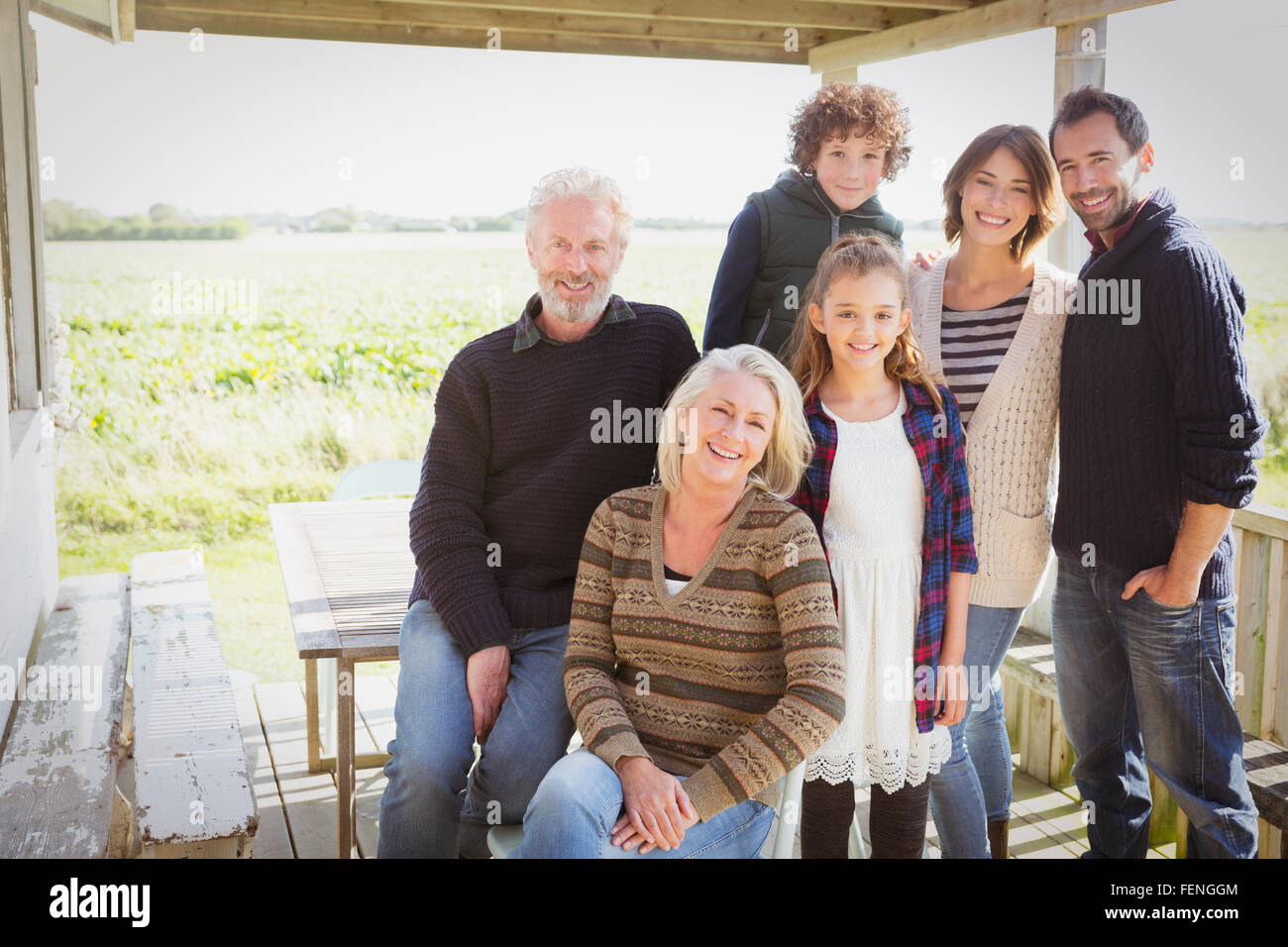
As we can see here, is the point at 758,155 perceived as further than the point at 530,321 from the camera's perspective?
Yes

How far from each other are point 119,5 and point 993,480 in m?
3.18

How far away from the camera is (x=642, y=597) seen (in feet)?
6.56

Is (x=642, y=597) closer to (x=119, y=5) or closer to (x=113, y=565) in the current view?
(x=119, y=5)

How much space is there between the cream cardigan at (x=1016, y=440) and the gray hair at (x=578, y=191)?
25.7 inches

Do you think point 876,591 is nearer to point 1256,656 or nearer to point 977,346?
point 977,346

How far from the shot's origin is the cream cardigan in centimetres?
227

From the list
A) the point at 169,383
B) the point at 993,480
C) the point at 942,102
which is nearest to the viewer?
the point at 993,480

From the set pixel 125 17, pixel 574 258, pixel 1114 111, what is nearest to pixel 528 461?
pixel 574 258

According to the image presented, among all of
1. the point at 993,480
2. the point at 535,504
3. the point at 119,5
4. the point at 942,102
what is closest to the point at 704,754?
the point at 535,504

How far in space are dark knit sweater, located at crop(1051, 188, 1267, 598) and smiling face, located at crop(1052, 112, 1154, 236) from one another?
0.05m

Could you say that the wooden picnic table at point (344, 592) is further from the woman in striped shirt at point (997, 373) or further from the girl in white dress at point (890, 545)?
the woman in striped shirt at point (997, 373)

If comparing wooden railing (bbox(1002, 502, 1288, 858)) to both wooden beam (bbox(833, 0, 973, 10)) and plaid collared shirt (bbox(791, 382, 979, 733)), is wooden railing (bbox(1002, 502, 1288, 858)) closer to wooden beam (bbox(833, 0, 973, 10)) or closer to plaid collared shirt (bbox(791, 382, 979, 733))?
plaid collared shirt (bbox(791, 382, 979, 733))

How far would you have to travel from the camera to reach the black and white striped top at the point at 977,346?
2.29 meters

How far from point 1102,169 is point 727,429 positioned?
2.97 feet
